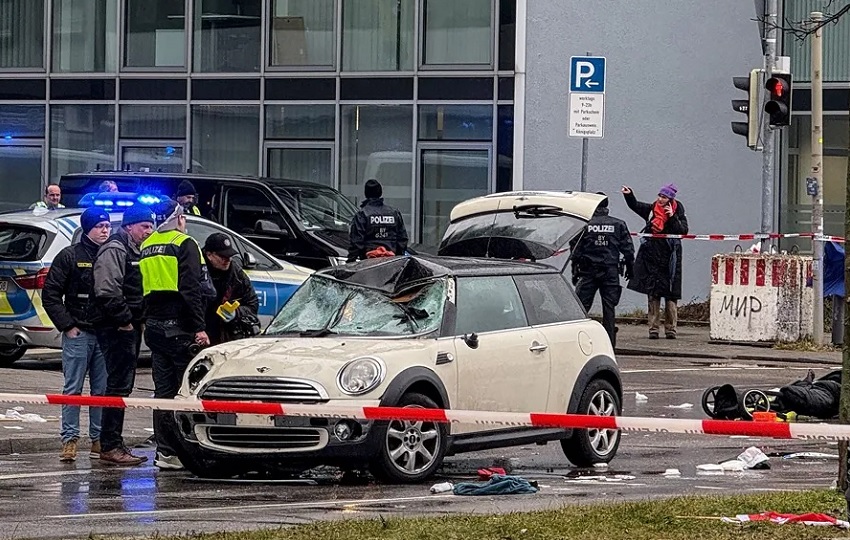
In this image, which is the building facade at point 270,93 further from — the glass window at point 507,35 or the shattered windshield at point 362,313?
the shattered windshield at point 362,313

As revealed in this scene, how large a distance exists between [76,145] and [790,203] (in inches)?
473

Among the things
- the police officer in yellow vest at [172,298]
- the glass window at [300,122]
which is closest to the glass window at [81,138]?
the glass window at [300,122]

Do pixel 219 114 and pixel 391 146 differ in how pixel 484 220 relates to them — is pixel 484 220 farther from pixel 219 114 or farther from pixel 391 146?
pixel 219 114

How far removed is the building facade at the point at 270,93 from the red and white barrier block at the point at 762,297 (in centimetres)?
512

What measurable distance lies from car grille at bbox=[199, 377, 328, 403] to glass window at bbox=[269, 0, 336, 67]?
17.3 meters

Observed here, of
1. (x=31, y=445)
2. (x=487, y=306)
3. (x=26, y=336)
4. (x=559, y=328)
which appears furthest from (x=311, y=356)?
(x=26, y=336)

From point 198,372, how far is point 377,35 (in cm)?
1682

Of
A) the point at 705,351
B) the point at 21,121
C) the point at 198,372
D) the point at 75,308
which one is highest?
the point at 21,121

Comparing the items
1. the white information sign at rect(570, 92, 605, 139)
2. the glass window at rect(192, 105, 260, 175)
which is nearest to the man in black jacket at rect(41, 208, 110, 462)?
the white information sign at rect(570, 92, 605, 139)

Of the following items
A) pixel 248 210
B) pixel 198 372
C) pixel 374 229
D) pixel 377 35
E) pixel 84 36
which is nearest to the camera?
pixel 198 372

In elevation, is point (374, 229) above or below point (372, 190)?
below

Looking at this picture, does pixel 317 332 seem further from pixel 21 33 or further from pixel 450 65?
pixel 21 33

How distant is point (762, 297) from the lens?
22266mm

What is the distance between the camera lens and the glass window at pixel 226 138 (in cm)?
2831
